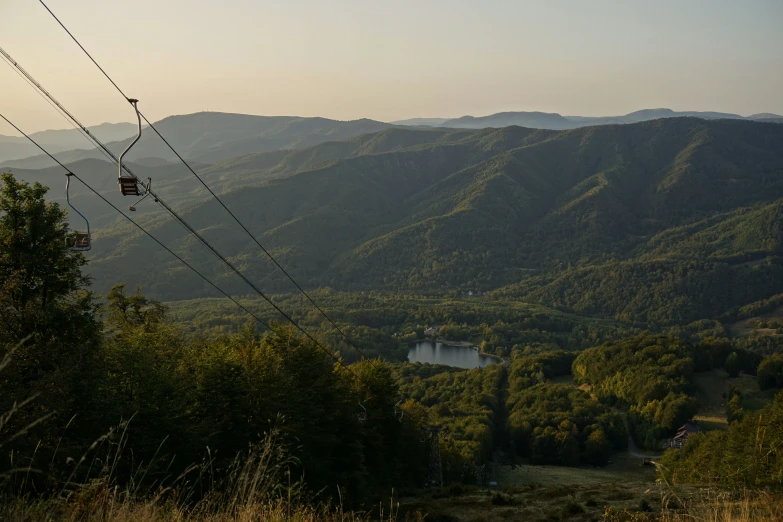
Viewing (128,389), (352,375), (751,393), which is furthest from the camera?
(751,393)

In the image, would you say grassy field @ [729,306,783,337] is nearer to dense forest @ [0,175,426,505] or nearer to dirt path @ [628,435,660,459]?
dirt path @ [628,435,660,459]

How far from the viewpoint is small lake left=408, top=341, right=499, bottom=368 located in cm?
11785

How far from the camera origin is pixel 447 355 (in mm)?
125750

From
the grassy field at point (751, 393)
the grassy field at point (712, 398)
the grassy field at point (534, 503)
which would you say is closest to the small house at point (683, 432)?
the grassy field at point (712, 398)

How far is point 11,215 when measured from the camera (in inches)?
596

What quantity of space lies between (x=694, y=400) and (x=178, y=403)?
6217 centimetres

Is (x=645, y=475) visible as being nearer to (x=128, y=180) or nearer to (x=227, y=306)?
(x=128, y=180)

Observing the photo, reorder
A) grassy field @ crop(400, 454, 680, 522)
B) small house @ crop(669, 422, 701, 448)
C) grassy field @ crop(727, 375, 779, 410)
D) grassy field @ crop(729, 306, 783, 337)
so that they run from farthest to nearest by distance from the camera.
→ grassy field @ crop(729, 306, 783, 337) → grassy field @ crop(727, 375, 779, 410) → small house @ crop(669, 422, 701, 448) → grassy field @ crop(400, 454, 680, 522)

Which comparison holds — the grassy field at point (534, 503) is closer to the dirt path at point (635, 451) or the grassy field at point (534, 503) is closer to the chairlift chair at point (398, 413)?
the chairlift chair at point (398, 413)

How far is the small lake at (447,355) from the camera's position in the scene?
118m

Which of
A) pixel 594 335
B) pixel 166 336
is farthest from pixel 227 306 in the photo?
pixel 166 336

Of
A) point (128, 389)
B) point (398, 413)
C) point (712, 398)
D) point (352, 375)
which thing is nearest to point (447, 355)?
point (712, 398)

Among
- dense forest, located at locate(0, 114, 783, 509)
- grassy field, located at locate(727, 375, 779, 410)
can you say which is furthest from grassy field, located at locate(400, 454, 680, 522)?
grassy field, located at locate(727, 375, 779, 410)

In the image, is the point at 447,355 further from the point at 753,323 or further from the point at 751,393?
the point at 753,323
